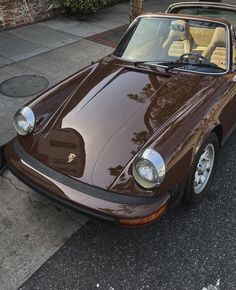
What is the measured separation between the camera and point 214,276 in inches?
110

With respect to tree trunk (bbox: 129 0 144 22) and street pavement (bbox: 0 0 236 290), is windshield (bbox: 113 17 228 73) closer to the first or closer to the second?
street pavement (bbox: 0 0 236 290)

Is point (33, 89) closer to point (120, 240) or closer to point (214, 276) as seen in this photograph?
point (120, 240)

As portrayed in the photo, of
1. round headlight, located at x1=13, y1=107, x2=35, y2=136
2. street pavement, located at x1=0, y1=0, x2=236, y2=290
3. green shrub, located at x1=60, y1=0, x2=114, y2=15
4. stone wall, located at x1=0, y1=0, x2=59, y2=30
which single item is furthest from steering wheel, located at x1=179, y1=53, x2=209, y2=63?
green shrub, located at x1=60, y1=0, x2=114, y2=15

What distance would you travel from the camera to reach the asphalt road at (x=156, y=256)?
275cm

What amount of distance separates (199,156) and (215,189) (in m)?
0.73

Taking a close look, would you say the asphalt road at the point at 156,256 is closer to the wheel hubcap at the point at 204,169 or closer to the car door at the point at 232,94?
the wheel hubcap at the point at 204,169

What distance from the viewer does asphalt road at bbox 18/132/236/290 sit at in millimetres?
2750

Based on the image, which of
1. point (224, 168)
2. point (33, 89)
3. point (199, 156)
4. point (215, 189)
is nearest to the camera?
point (199, 156)

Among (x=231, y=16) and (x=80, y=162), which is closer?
(x=80, y=162)

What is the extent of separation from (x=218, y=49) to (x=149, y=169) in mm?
1799

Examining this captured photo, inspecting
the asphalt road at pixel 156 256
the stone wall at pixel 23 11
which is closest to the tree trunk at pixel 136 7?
the stone wall at pixel 23 11

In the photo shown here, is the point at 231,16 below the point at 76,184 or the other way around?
the other way around

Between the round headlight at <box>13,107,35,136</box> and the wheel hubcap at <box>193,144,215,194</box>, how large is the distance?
5.01ft

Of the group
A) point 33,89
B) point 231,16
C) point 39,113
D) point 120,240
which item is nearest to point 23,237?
point 120,240
